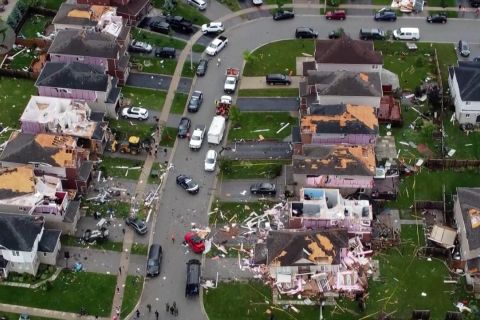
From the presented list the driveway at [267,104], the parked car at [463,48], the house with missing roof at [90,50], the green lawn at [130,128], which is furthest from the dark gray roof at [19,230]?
the parked car at [463,48]

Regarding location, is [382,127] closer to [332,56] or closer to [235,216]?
[332,56]

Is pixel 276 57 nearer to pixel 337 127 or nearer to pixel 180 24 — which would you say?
pixel 180 24

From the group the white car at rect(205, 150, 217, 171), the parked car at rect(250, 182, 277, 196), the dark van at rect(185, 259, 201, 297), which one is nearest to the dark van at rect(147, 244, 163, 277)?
the dark van at rect(185, 259, 201, 297)

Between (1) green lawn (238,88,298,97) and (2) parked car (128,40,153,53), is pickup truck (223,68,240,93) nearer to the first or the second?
(1) green lawn (238,88,298,97)

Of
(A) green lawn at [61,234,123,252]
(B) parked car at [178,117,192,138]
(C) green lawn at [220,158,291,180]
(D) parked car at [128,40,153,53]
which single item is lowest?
(A) green lawn at [61,234,123,252]

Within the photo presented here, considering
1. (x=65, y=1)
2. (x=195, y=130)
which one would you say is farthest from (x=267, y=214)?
(x=65, y=1)

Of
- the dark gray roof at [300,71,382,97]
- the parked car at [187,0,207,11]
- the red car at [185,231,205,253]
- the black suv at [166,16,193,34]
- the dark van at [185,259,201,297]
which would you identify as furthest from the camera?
the parked car at [187,0,207,11]
